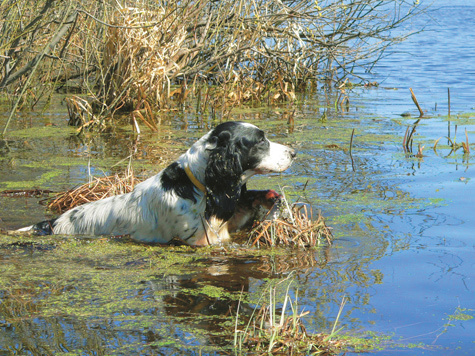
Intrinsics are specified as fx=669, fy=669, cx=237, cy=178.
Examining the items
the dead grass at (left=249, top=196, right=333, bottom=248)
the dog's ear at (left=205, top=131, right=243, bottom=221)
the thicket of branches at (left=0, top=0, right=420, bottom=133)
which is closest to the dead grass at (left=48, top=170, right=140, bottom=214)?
the dog's ear at (left=205, top=131, right=243, bottom=221)

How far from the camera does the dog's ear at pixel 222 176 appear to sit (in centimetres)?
531

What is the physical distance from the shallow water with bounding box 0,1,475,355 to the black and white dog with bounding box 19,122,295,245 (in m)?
0.20

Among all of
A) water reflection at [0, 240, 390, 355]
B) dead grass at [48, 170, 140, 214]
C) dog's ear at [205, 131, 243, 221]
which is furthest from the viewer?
dead grass at [48, 170, 140, 214]

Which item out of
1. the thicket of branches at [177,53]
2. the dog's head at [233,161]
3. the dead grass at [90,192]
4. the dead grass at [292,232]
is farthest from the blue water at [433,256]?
the dead grass at [90,192]

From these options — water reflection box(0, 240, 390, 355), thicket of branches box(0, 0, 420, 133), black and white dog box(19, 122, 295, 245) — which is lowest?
water reflection box(0, 240, 390, 355)

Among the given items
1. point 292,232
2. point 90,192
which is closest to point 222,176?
point 292,232

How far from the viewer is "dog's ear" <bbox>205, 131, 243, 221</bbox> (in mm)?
5309

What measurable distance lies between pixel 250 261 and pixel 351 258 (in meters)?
0.76

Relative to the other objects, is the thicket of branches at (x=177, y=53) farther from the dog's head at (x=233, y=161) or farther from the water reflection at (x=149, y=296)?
the water reflection at (x=149, y=296)

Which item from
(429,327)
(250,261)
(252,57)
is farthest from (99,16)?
(429,327)

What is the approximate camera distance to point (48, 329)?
359cm

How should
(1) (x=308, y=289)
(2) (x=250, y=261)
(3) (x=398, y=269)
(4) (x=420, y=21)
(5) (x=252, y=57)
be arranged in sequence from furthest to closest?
(4) (x=420, y=21) < (5) (x=252, y=57) < (2) (x=250, y=261) < (3) (x=398, y=269) < (1) (x=308, y=289)

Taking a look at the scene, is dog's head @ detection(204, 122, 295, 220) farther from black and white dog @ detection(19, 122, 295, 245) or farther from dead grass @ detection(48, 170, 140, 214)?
dead grass @ detection(48, 170, 140, 214)

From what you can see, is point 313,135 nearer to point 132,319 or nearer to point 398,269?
point 398,269
